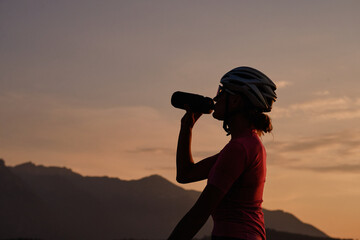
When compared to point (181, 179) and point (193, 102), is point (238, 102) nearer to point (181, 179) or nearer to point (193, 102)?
point (193, 102)

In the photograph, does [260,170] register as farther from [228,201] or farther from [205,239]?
[205,239]

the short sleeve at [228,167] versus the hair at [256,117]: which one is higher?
the hair at [256,117]

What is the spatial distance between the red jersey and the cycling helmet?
0.32 meters

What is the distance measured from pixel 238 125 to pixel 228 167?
602mm

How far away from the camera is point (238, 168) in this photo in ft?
13.5

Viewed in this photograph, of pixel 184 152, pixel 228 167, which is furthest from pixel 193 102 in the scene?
pixel 228 167

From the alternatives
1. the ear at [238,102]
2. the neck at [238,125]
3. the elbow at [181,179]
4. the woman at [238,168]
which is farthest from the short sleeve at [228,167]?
the elbow at [181,179]

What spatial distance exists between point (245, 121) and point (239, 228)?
0.91 m

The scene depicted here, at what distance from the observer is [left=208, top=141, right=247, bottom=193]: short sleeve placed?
4.04 meters

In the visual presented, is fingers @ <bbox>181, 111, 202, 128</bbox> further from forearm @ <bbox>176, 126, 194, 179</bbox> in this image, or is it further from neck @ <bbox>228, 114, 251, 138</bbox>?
neck @ <bbox>228, 114, 251, 138</bbox>

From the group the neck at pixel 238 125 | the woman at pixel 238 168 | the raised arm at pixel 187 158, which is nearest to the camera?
the woman at pixel 238 168

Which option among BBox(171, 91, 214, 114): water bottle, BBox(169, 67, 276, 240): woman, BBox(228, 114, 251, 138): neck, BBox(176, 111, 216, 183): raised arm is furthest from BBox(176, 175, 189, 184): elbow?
BBox(228, 114, 251, 138): neck

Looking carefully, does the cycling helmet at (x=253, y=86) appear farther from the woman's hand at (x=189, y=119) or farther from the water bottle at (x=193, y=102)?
the woman's hand at (x=189, y=119)

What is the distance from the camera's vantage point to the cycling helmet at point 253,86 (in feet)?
14.9
